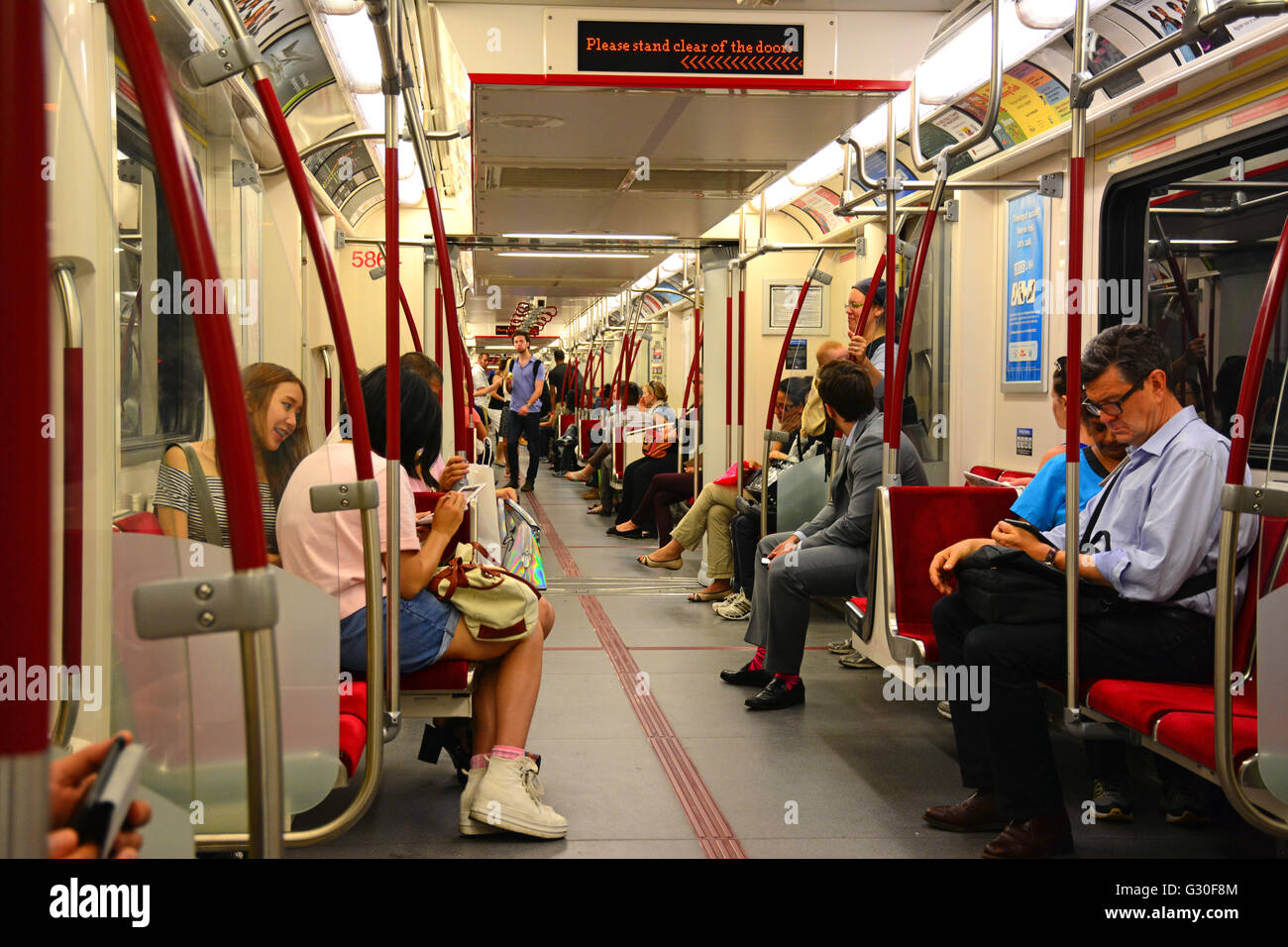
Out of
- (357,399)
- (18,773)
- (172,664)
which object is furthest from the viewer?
(357,399)

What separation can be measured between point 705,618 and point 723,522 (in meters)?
1.08

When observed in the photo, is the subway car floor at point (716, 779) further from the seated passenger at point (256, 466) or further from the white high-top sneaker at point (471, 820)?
the seated passenger at point (256, 466)

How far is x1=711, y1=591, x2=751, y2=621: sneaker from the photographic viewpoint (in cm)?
676

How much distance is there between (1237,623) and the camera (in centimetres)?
275

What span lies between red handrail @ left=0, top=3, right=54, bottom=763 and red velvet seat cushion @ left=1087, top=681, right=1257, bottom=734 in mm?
2561

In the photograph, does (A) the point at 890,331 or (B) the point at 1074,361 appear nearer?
(B) the point at 1074,361

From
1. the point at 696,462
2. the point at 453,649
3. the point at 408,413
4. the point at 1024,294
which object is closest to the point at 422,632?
the point at 453,649

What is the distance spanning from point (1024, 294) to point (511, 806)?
453 centimetres

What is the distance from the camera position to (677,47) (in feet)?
14.0

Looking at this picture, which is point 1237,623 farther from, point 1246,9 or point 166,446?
point 166,446

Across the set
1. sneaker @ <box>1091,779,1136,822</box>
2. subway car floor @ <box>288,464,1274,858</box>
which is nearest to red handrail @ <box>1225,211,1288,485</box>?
subway car floor @ <box>288,464,1274,858</box>

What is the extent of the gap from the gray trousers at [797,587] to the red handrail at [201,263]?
371cm

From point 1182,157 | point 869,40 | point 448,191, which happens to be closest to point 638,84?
point 869,40

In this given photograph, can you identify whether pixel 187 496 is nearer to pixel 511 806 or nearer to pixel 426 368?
pixel 511 806
